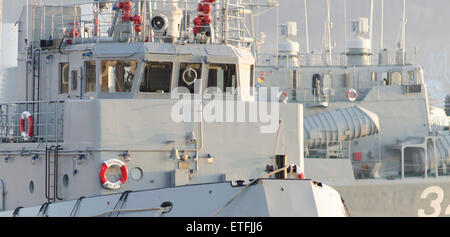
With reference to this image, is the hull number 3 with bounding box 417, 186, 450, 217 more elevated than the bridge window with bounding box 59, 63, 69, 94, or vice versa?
the bridge window with bounding box 59, 63, 69, 94

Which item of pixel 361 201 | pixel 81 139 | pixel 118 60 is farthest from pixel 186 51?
pixel 361 201

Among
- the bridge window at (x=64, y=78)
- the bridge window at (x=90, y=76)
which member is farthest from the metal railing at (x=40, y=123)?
the bridge window at (x=90, y=76)

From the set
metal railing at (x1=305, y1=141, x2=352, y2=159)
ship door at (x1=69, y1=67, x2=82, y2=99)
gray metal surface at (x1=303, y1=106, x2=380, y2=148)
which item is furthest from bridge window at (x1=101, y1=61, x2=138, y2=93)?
gray metal surface at (x1=303, y1=106, x2=380, y2=148)

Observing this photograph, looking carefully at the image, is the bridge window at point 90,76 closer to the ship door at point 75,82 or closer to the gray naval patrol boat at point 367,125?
the ship door at point 75,82

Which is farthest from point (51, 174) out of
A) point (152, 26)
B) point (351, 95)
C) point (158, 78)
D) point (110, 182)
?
point (351, 95)

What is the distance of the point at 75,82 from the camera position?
68.2 feet

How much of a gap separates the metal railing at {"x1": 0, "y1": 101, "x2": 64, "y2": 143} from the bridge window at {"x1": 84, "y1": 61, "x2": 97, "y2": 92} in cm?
65

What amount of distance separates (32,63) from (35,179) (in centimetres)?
303

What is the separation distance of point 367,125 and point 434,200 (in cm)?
404

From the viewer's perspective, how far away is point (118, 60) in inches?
790

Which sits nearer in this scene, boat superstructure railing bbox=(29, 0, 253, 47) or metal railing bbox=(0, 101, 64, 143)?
metal railing bbox=(0, 101, 64, 143)

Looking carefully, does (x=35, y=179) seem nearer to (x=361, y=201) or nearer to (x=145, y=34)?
(x=145, y=34)

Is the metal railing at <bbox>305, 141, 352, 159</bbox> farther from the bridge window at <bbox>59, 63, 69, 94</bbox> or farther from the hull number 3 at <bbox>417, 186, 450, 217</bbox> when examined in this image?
the bridge window at <bbox>59, 63, 69, 94</bbox>

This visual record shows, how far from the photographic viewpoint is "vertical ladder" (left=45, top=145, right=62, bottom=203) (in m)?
19.4
